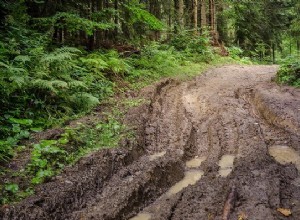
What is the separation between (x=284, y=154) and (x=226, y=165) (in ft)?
3.85

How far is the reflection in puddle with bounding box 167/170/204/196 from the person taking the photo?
16.3 feet

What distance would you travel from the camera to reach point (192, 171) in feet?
18.2

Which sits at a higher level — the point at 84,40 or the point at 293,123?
the point at 84,40

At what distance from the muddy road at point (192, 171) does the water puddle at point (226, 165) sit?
0.02 m

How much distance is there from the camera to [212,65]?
54.7ft

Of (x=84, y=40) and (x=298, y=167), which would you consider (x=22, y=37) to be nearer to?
(x=84, y=40)

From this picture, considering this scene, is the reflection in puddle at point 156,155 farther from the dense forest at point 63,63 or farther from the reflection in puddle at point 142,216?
the reflection in puddle at point 142,216

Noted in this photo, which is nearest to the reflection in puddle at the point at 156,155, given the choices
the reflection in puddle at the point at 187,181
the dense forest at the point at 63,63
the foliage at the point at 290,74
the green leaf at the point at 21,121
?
the reflection in puddle at the point at 187,181

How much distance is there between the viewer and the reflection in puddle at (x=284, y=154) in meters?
5.48

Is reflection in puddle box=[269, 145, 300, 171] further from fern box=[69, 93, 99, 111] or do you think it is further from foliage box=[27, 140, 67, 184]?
fern box=[69, 93, 99, 111]

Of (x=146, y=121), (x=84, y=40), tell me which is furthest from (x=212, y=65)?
(x=146, y=121)

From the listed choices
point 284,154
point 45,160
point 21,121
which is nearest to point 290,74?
point 284,154

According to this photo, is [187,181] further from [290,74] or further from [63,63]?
[290,74]

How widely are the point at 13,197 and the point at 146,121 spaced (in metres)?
3.93
